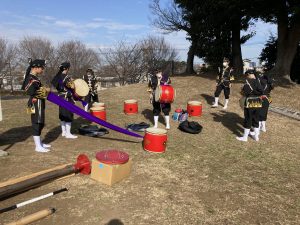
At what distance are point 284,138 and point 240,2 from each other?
9.37 m

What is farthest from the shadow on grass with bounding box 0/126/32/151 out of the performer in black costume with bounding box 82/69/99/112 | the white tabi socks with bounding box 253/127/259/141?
the white tabi socks with bounding box 253/127/259/141

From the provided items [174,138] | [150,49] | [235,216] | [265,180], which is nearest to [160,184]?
[235,216]

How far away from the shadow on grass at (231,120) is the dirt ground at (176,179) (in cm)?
9

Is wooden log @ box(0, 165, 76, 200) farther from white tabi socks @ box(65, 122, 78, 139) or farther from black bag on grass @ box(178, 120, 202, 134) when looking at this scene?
black bag on grass @ box(178, 120, 202, 134)

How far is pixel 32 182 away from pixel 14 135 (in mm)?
4198

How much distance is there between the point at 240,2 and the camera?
16438 millimetres

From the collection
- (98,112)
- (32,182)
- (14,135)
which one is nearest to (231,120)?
(98,112)

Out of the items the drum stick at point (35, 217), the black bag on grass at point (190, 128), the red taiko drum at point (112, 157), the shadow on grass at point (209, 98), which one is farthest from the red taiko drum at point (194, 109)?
the drum stick at point (35, 217)

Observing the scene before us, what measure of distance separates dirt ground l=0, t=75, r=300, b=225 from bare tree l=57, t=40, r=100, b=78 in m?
32.7

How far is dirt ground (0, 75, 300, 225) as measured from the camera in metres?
4.68

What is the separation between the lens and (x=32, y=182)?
16.5ft

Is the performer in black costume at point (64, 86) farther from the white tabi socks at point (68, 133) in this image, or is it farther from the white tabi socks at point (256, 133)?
the white tabi socks at point (256, 133)

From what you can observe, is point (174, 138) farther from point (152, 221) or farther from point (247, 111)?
point (152, 221)

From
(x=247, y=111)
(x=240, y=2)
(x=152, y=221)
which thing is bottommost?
(x=152, y=221)
